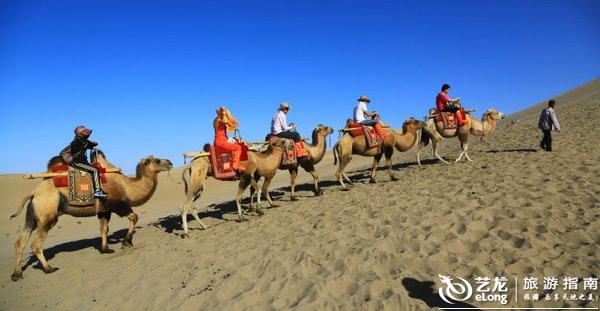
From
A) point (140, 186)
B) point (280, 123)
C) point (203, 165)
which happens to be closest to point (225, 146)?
point (203, 165)

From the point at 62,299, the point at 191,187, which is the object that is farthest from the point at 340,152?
the point at 62,299

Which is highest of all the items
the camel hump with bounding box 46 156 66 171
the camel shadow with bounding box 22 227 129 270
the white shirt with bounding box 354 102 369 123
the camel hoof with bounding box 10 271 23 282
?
the white shirt with bounding box 354 102 369 123

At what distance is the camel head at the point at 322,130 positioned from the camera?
1380 centimetres

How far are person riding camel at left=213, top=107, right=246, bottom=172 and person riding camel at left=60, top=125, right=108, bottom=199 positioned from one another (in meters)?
3.01

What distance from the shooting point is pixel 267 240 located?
8617 millimetres

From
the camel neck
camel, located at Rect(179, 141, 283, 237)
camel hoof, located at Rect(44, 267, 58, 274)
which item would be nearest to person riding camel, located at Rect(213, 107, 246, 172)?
camel, located at Rect(179, 141, 283, 237)

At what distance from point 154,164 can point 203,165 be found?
4.47 ft

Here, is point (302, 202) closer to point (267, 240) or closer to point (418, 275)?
point (267, 240)

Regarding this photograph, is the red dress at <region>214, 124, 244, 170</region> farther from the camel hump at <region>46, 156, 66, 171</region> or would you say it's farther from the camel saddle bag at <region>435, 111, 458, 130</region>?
the camel saddle bag at <region>435, 111, 458, 130</region>

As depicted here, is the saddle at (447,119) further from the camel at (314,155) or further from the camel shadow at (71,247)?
the camel shadow at (71,247)

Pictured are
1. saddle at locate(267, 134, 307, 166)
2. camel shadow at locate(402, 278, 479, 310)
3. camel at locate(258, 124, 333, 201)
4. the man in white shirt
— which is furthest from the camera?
camel at locate(258, 124, 333, 201)

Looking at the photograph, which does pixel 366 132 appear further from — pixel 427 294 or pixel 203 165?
pixel 427 294

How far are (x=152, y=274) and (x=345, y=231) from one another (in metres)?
3.94

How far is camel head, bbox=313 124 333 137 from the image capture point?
45.3 feet
